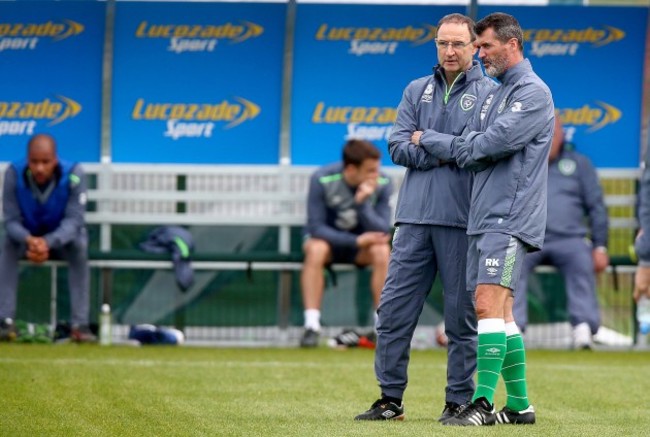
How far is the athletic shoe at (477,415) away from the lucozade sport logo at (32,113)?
7.30 meters

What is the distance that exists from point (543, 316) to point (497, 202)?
21.1ft

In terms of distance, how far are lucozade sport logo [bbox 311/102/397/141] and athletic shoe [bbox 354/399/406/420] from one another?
20.9 ft

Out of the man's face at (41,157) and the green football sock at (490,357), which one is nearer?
the green football sock at (490,357)

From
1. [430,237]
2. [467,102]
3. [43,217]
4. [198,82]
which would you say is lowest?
[430,237]

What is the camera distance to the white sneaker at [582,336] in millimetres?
12945

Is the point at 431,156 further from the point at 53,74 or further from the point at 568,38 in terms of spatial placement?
the point at 53,74

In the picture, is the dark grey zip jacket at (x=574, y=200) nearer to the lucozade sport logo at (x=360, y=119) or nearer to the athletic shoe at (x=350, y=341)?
the lucozade sport logo at (x=360, y=119)

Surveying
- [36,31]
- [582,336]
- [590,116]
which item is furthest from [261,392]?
[590,116]

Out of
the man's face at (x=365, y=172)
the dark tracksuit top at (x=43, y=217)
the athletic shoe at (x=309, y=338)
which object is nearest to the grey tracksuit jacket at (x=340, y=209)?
the man's face at (x=365, y=172)

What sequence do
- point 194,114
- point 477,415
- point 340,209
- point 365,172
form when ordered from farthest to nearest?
1. point 194,114
2. point 340,209
3. point 365,172
4. point 477,415

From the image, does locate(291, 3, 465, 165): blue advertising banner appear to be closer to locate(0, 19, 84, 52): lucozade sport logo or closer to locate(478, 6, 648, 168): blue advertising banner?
locate(478, 6, 648, 168): blue advertising banner

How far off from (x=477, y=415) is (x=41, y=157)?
6335 millimetres

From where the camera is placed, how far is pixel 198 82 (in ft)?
45.3

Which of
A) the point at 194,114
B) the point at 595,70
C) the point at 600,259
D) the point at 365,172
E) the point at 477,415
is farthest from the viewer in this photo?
the point at 595,70
